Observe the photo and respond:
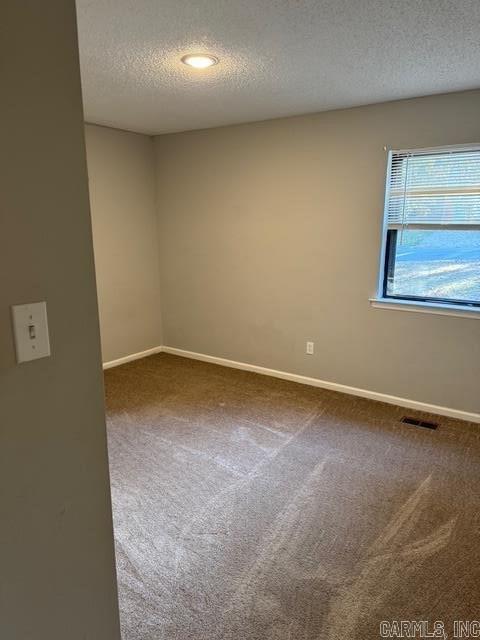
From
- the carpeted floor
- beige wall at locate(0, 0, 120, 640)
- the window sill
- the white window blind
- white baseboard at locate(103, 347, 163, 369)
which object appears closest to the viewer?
beige wall at locate(0, 0, 120, 640)

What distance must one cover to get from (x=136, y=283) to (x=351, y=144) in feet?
8.50

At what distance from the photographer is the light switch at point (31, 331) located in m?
0.88

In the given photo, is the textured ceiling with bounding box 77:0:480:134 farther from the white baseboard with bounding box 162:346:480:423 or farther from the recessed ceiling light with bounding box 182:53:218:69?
the white baseboard with bounding box 162:346:480:423

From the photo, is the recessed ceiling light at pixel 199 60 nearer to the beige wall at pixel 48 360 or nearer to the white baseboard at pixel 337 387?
the beige wall at pixel 48 360

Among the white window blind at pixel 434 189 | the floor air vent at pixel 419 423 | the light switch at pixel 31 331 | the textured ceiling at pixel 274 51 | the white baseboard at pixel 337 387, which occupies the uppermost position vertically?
the textured ceiling at pixel 274 51

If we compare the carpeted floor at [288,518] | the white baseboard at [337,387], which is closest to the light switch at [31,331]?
the carpeted floor at [288,518]

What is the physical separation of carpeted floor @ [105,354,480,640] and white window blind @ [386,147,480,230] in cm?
152

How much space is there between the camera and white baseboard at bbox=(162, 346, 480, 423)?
11.1 ft

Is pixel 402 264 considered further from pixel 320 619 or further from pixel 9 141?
pixel 9 141

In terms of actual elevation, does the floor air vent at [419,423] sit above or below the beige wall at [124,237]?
below

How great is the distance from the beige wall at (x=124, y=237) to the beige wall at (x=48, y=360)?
3419 millimetres

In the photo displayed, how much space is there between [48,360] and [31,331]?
79 mm

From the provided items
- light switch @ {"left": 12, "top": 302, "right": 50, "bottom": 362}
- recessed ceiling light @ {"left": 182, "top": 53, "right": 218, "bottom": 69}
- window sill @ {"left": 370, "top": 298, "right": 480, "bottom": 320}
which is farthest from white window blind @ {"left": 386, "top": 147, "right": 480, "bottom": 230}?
light switch @ {"left": 12, "top": 302, "right": 50, "bottom": 362}

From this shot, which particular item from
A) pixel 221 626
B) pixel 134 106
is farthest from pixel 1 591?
pixel 134 106
